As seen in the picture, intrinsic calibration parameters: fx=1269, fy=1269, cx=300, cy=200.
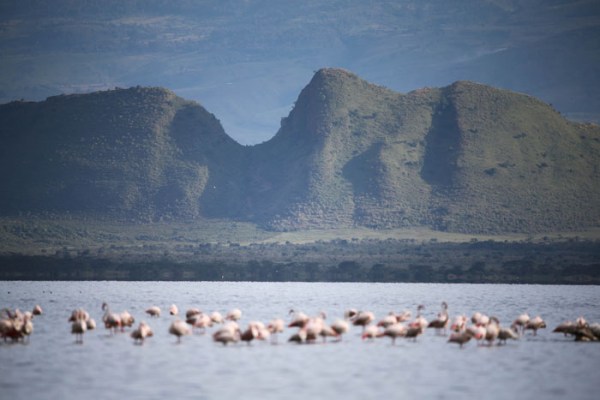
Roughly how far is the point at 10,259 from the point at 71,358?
127 m

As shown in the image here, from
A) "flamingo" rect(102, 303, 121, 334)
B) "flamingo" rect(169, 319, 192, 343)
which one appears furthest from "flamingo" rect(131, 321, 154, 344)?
"flamingo" rect(102, 303, 121, 334)

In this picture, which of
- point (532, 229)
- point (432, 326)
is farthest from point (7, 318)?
point (532, 229)

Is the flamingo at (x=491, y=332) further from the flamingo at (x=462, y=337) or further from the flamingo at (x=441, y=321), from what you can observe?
the flamingo at (x=441, y=321)

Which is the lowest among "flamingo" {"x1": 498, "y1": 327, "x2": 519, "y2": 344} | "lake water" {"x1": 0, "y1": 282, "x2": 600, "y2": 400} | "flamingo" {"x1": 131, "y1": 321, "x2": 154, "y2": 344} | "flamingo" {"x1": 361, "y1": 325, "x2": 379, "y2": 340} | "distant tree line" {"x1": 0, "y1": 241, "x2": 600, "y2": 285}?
"lake water" {"x1": 0, "y1": 282, "x2": 600, "y2": 400}

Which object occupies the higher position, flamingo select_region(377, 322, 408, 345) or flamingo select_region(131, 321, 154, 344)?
flamingo select_region(377, 322, 408, 345)

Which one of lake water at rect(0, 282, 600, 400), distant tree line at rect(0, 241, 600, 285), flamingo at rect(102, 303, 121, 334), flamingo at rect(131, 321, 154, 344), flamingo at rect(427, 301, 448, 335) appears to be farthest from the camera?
distant tree line at rect(0, 241, 600, 285)

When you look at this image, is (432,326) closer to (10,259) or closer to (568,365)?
(568,365)

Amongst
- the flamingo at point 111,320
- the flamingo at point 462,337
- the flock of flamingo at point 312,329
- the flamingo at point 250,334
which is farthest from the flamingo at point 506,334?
the flamingo at point 111,320

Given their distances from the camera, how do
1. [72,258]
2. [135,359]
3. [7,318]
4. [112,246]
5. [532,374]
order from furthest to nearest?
[112,246] → [72,258] → [7,318] → [135,359] → [532,374]

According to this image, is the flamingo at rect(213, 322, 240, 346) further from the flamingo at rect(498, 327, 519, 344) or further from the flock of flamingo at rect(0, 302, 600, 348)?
the flamingo at rect(498, 327, 519, 344)

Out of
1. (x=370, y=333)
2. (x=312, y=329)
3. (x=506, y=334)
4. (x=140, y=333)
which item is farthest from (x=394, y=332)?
(x=140, y=333)

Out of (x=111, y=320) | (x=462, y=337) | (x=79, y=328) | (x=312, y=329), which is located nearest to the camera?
(x=462, y=337)

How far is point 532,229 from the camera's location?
19638 cm

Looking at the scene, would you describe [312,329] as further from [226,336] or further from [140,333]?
[140,333]
